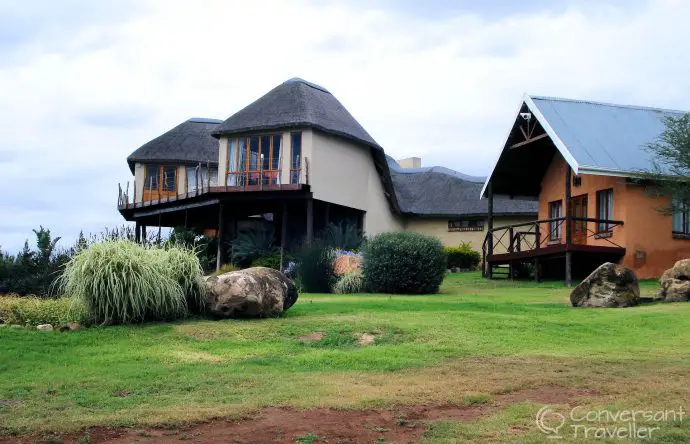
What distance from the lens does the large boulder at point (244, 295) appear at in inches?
588

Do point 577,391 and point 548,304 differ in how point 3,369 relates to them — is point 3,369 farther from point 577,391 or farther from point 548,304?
point 548,304

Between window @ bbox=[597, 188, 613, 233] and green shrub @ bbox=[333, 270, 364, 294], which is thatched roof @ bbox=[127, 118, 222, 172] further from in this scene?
window @ bbox=[597, 188, 613, 233]

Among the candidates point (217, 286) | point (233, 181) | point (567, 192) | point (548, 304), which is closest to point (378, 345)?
point (217, 286)

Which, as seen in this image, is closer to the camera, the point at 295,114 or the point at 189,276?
the point at 189,276

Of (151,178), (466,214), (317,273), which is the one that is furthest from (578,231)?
(151,178)

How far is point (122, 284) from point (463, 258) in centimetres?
2473

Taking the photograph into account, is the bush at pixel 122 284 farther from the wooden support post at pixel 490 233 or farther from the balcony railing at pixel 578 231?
the wooden support post at pixel 490 233

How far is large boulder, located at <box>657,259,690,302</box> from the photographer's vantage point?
1845 cm

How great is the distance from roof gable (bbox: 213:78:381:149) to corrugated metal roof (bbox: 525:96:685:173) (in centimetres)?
891

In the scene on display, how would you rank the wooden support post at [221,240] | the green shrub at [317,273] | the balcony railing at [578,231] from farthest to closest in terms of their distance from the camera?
the wooden support post at [221,240], the balcony railing at [578,231], the green shrub at [317,273]

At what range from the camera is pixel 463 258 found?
37344 mm

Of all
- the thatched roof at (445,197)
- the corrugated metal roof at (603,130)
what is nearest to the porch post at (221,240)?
the thatched roof at (445,197)

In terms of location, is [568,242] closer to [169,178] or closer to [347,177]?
[347,177]

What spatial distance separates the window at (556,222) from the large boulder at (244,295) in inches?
620
